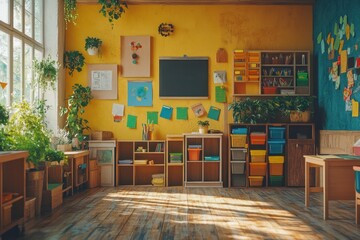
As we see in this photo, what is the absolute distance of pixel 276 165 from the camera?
7.92 metres

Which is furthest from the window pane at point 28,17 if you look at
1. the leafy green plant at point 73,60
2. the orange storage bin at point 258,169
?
the orange storage bin at point 258,169

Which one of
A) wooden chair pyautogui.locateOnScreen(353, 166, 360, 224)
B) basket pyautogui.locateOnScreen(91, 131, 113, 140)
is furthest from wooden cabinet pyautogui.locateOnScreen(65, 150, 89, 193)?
wooden chair pyautogui.locateOnScreen(353, 166, 360, 224)

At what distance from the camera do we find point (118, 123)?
27.5 ft

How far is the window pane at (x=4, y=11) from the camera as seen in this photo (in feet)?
19.5

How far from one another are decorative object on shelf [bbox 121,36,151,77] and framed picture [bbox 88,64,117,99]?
9.8 inches

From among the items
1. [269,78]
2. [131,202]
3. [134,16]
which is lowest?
[131,202]

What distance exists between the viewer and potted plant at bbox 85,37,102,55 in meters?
8.18

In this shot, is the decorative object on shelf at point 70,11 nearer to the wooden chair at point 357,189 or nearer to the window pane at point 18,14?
the window pane at point 18,14

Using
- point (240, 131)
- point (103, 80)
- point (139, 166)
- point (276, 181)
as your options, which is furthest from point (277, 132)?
point (103, 80)

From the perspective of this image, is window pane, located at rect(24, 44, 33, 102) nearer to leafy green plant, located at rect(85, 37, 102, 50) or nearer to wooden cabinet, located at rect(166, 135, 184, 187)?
leafy green plant, located at rect(85, 37, 102, 50)

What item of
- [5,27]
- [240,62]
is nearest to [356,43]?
[240,62]

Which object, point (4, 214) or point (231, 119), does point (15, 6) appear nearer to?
Result: point (4, 214)

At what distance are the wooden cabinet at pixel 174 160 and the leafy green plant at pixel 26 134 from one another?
9.68ft

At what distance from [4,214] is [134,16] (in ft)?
17.5
